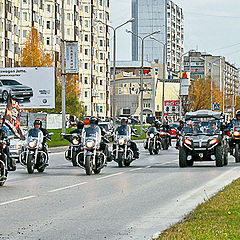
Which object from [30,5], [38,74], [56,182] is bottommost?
[56,182]

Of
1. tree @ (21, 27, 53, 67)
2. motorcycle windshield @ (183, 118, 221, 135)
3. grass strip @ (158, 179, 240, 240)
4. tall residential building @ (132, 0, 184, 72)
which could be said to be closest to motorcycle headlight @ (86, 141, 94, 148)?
motorcycle windshield @ (183, 118, 221, 135)

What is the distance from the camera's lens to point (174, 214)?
39.2ft

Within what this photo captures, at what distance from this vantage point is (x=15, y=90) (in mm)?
56344

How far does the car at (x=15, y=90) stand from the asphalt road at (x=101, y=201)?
33636 millimetres

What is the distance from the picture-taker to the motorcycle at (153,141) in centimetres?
3553

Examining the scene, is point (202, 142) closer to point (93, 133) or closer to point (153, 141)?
point (93, 133)

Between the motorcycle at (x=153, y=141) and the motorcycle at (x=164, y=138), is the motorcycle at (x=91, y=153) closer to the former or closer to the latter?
the motorcycle at (x=153, y=141)

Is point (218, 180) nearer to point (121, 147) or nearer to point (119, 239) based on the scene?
point (121, 147)

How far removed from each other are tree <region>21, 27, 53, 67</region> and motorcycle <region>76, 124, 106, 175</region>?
56.9m

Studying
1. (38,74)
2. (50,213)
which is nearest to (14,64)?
(38,74)

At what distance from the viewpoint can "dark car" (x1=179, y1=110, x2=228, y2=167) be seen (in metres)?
24.5

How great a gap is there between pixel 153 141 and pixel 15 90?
2271 cm

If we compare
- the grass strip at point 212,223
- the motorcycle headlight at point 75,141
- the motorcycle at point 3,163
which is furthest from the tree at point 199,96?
the grass strip at point 212,223

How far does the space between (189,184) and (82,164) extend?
170 inches
